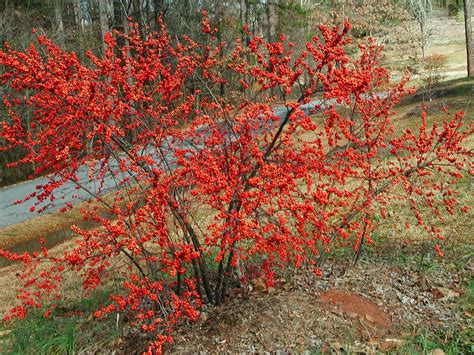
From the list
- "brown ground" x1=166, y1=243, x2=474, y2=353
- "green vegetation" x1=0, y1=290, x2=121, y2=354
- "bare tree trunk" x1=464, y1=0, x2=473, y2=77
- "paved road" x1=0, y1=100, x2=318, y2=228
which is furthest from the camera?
"bare tree trunk" x1=464, y1=0, x2=473, y2=77

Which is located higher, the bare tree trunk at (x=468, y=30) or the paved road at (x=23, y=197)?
the bare tree trunk at (x=468, y=30)

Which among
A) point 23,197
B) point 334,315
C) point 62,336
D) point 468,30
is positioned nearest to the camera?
point 62,336

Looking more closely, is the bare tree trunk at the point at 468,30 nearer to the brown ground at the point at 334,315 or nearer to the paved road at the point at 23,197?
the paved road at the point at 23,197

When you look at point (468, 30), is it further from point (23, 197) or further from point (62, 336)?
point (62, 336)

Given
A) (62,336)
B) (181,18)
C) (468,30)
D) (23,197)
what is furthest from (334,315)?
(181,18)

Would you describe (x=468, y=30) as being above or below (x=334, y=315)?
above

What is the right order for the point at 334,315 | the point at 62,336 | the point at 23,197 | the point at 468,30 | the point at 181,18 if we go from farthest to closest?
1. the point at 181,18
2. the point at 468,30
3. the point at 23,197
4. the point at 334,315
5. the point at 62,336

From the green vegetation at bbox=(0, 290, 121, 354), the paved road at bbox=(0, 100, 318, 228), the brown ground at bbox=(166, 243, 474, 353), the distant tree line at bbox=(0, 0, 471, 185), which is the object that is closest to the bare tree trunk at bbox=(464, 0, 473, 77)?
the distant tree line at bbox=(0, 0, 471, 185)

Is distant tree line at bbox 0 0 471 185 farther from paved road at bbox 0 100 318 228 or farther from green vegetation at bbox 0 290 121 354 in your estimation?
green vegetation at bbox 0 290 121 354

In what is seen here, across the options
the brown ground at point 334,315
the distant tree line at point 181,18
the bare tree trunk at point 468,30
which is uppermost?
the distant tree line at point 181,18

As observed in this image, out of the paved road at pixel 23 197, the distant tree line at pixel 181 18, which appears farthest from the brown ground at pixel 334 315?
the distant tree line at pixel 181 18

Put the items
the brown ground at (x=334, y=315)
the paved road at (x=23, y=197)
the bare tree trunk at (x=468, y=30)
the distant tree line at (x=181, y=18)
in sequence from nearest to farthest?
the brown ground at (x=334, y=315)
the paved road at (x=23, y=197)
the distant tree line at (x=181, y=18)
the bare tree trunk at (x=468, y=30)

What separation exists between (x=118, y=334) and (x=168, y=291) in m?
0.71

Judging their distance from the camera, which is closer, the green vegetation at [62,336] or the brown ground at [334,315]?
the brown ground at [334,315]
